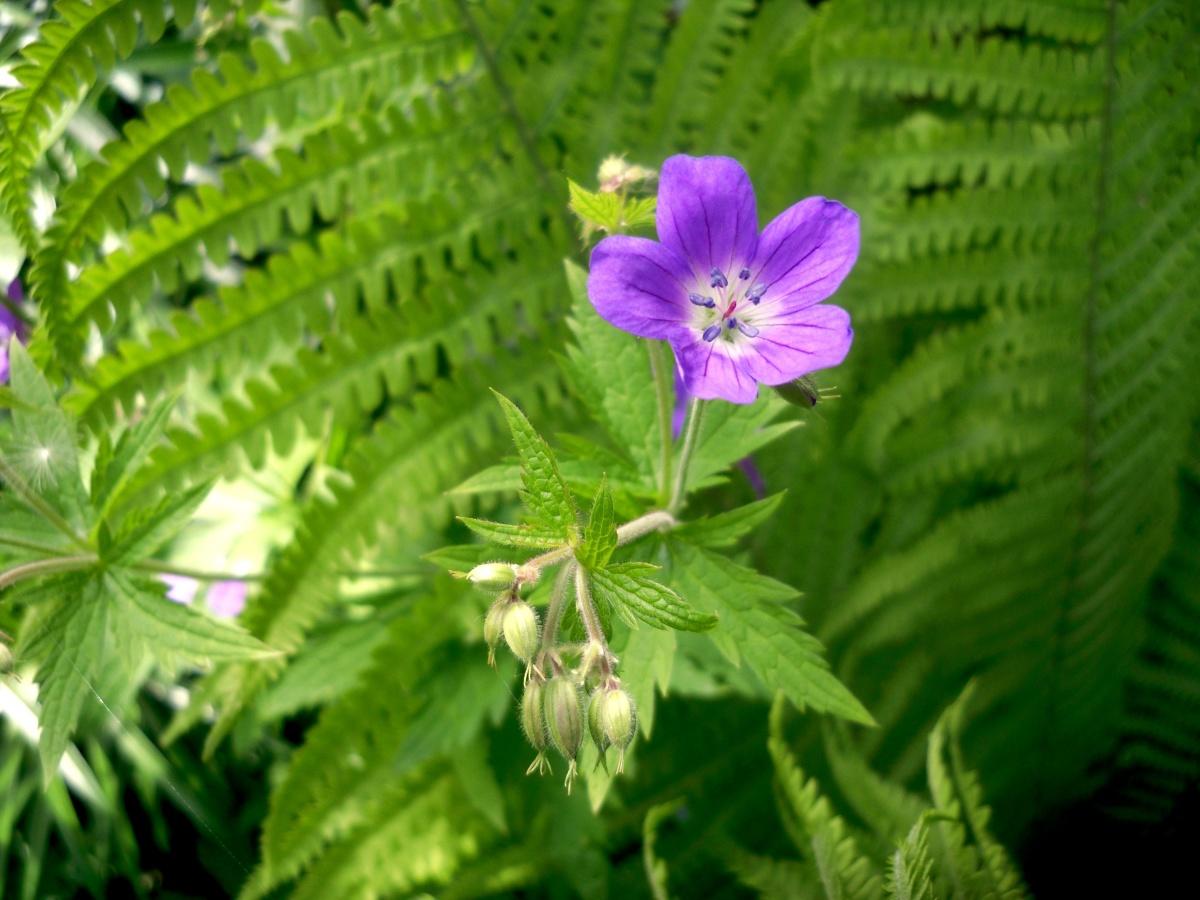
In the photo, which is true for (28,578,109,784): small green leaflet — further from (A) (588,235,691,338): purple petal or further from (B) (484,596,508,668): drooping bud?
(A) (588,235,691,338): purple petal

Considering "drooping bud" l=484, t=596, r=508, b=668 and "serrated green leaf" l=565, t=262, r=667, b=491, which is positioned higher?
"serrated green leaf" l=565, t=262, r=667, b=491

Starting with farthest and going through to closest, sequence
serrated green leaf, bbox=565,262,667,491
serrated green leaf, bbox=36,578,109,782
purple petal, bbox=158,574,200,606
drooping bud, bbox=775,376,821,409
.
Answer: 1. purple petal, bbox=158,574,200,606
2. serrated green leaf, bbox=565,262,667,491
3. serrated green leaf, bbox=36,578,109,782
4. drooping bud, bbox=775,376,821,409

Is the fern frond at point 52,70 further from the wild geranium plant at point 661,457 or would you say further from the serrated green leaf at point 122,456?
the wild geranium plant at point 661,457

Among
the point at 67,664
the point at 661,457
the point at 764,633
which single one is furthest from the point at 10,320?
the point at 764,633

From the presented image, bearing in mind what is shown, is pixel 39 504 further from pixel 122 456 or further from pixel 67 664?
pixel 67 664

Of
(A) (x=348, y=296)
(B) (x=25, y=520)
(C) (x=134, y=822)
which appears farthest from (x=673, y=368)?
(C) (x=134, y=822)

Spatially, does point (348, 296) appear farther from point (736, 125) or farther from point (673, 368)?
point (736, 125)

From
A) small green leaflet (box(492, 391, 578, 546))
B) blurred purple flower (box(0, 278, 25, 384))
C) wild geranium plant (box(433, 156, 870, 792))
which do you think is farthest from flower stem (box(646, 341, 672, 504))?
blurred purple flower (box(0, 278, 25, 384))

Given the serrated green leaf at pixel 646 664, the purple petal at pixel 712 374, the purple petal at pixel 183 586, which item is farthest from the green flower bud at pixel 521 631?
the purple petal at pixel 183 586
